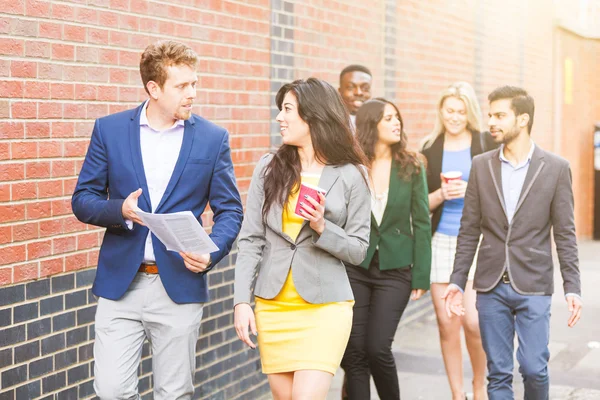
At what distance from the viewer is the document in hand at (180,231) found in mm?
4176

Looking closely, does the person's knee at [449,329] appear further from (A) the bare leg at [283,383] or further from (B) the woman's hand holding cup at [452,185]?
(A) the bare leg at [283,383]

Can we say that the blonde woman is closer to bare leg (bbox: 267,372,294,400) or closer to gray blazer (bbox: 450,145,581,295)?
gray blazer (bbox: 450,145,581,295)

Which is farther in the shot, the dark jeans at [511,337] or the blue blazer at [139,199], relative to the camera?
the dark jeans at [511,337]

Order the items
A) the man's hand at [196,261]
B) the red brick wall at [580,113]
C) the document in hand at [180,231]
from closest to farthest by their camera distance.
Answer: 1. the document in hand at [180,231]
2. the man's hand at [196,261]
3. the red brick wall at [580,113]

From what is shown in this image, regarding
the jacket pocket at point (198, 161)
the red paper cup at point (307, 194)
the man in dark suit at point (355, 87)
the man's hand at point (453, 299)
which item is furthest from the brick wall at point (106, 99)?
the man's hand at point (453, 299)

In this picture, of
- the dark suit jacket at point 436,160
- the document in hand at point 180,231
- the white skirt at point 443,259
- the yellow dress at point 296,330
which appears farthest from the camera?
the dark suit jacket at point 436,160

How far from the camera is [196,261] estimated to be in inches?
177

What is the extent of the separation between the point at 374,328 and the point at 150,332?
1774 millimetres

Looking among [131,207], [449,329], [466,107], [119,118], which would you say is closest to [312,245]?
[131,207]

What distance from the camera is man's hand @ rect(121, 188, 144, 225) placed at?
4359 mm

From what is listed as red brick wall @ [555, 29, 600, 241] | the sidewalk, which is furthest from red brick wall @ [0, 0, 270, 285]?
red brick wall @ [555, 29, 600, 241]

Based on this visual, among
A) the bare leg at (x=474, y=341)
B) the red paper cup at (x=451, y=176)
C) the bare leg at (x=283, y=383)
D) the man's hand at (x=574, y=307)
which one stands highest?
the red paper cup at (x=451, y=176)

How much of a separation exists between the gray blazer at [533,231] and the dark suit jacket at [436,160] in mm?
1402

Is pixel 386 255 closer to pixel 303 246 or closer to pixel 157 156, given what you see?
pixel 303 246
